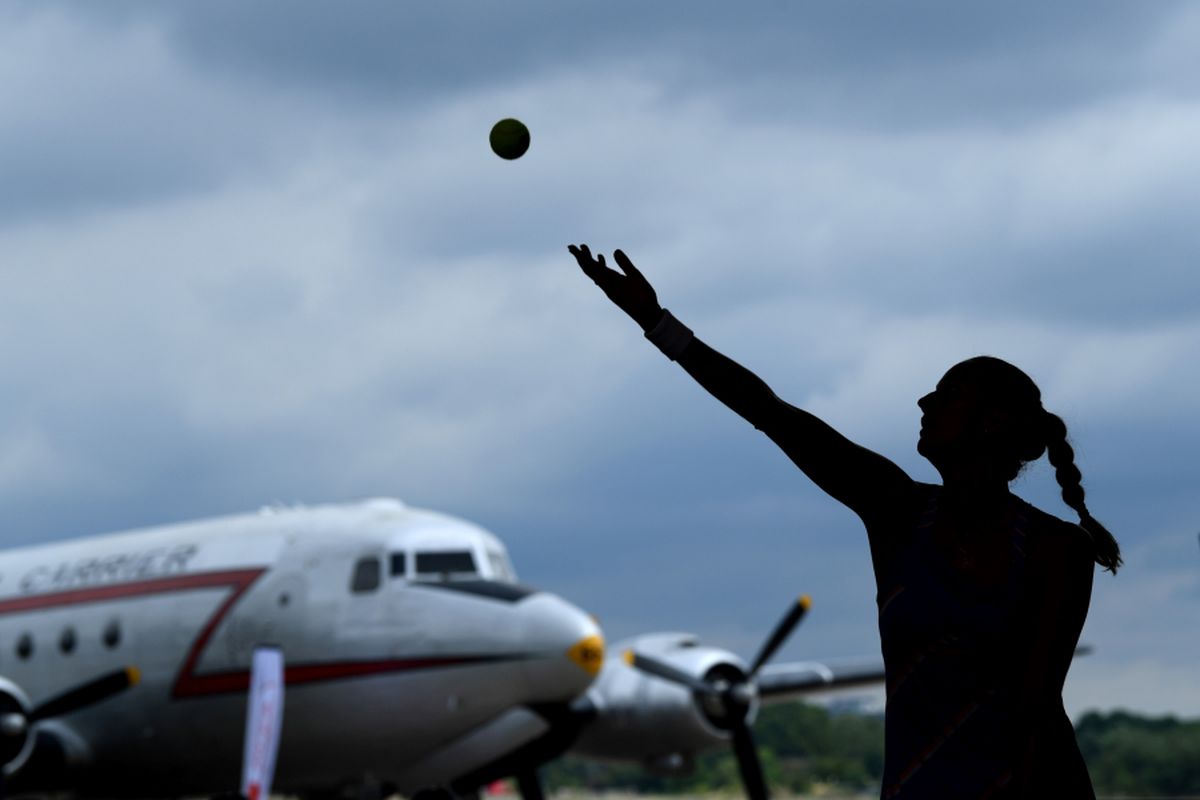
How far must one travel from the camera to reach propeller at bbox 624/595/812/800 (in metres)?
22.8

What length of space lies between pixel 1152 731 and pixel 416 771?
61.9ft

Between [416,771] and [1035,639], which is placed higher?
[416,771]

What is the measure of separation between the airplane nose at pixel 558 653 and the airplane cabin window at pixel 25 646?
26.3ft

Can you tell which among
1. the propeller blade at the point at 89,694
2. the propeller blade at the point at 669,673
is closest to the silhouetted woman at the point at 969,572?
the propeller blade at the point at 89,694

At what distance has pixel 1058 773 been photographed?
287 cm

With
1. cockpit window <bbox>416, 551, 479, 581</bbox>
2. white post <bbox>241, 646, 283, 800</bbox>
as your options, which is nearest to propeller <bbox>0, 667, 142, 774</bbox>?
white post <bbox>241, 646, 283, 800</bbox>

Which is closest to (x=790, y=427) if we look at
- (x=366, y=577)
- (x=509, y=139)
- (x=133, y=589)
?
(x=509, y=139)

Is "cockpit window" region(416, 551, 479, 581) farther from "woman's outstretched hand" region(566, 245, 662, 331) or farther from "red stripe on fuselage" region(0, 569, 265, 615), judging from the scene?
"woman's outstretched hand" region(566, 245, 662, 331)

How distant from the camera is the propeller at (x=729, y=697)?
74.7 feet

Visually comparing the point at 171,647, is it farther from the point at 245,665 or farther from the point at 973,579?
the point at 973,579

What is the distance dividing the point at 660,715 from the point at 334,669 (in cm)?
508

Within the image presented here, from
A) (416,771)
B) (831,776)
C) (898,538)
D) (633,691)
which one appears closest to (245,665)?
(416,771)

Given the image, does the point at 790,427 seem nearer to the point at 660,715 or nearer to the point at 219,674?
the point at 219,674

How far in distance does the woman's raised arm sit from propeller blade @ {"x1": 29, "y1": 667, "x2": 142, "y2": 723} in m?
18.6
